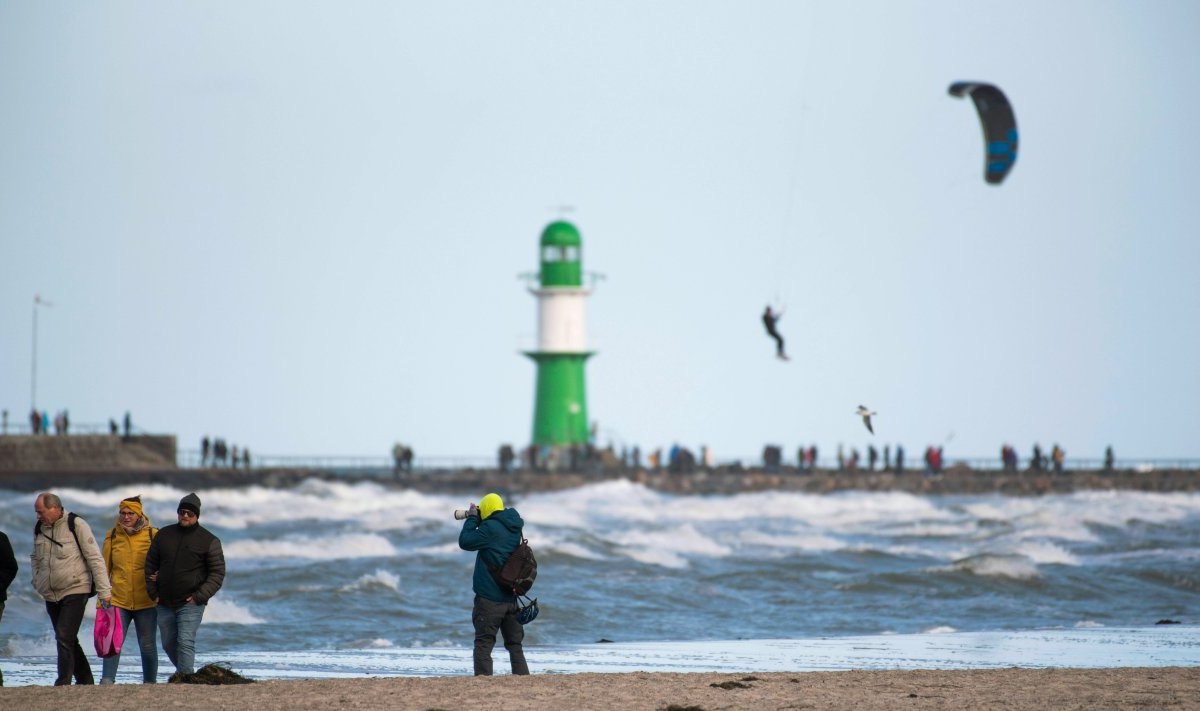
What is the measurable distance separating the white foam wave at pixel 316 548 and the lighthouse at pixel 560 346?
1786 cm

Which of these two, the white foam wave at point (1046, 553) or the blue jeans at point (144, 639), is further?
the white foam wave at point (1046, 553)

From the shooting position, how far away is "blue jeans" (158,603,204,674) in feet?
33.2

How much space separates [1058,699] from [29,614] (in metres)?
11.4

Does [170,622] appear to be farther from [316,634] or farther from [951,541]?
[951,541]

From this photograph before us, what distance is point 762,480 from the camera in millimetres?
47531

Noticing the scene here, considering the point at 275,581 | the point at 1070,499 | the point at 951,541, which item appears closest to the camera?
the point at 275,581

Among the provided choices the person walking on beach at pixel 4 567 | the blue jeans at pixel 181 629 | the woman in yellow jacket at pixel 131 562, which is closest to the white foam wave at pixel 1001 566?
the blue jeans at pixel 181 629

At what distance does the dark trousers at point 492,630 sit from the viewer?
1038 centimetres

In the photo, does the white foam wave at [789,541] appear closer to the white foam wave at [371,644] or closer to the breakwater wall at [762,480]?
the white foam wave at [371,644]

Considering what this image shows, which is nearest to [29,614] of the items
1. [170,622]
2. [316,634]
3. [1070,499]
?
[316,634]

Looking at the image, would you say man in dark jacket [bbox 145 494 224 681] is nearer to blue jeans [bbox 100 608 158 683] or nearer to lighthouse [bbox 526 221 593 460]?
blue jeans [bbox 100 608 158 683]

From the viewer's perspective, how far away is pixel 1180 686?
1086 centimetres

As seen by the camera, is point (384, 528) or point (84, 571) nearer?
point (84, 571)

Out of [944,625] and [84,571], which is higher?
[84,571]
